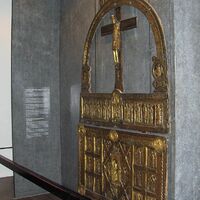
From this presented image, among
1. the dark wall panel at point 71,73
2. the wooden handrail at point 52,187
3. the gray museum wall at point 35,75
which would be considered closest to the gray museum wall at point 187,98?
the wooden handrail at point 52,187

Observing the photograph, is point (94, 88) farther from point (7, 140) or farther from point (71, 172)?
point (7, 140)

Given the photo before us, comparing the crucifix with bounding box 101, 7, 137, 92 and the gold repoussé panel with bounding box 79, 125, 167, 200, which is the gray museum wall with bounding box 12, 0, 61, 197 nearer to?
the gold repoussé panel with bounding box 79, 125, 167, 200

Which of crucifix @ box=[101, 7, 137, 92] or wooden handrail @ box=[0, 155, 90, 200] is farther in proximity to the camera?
crucifix @ box=[101, 7, 137, 92]

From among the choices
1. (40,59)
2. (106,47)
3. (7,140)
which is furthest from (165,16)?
(7,140)

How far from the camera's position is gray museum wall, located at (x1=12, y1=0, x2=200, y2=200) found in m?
3.40

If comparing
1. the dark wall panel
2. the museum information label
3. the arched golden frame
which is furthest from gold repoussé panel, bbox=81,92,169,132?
the museum information label

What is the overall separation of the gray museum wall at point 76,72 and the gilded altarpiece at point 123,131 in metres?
0.10

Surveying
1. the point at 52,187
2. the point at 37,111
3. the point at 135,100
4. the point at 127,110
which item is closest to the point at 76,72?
the point at 37,111

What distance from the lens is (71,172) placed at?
17.8 feet

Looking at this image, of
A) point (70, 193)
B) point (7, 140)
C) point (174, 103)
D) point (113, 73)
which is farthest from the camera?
point (7, 140)

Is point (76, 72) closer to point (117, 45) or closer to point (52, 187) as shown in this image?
point (117, 45)

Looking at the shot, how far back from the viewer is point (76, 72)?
524 cm

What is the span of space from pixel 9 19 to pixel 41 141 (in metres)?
2.04

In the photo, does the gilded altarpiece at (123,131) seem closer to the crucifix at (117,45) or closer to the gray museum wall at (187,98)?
the crucifix at (117,45)
